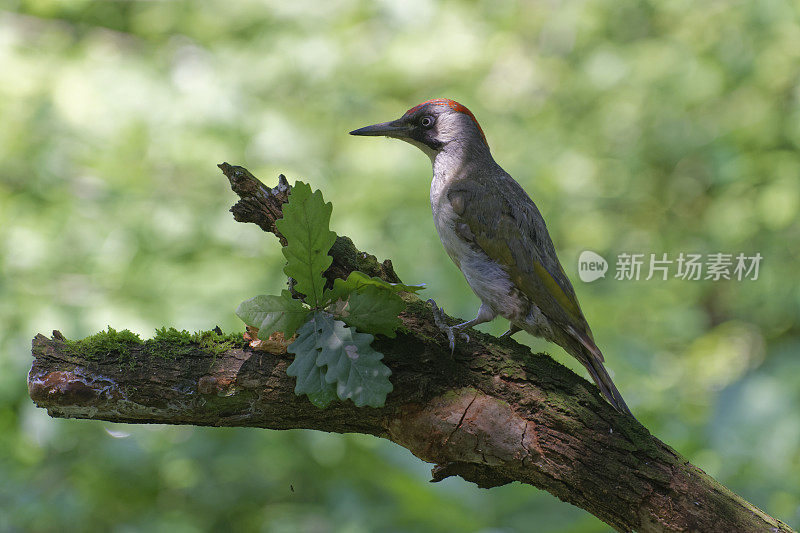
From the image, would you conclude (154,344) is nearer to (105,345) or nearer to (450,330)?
(105,345)

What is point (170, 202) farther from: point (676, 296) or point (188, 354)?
point (676, 296)

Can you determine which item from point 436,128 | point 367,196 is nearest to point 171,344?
point 436,128

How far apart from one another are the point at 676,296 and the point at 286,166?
415 centimetres

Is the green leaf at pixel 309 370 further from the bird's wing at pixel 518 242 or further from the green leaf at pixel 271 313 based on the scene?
the bird's wing at pixel 518 242

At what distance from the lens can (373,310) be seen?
7.36 ft

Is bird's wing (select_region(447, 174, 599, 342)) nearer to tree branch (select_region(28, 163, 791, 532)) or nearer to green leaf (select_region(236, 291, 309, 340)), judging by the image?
tree branch (select_region(28, 163, 791, 532))

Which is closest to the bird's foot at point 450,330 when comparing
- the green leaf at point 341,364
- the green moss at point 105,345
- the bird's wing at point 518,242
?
the green leaf at point 341,364

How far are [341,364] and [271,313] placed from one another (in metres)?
0.28

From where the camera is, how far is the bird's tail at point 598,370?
252 centimetres

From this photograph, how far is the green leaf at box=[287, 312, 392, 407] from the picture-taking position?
215 centimetres

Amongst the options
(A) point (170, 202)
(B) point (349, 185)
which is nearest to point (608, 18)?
(B) point (349, 185)

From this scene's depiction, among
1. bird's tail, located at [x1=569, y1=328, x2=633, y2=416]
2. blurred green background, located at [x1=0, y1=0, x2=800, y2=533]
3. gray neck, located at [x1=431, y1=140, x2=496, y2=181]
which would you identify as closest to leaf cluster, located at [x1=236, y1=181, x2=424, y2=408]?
bird's tail, located at [x1=569, y1=328, x2=633, y2=416]

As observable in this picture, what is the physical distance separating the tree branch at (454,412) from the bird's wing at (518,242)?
1.28 ft

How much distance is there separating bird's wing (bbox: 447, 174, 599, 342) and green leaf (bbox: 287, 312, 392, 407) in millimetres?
834
